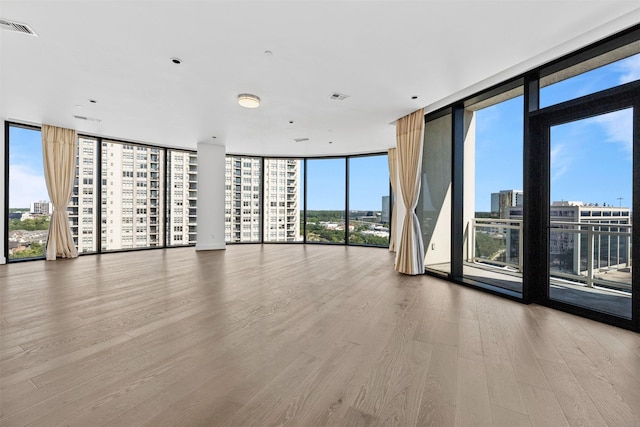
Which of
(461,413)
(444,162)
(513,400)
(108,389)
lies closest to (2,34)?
(108,389)

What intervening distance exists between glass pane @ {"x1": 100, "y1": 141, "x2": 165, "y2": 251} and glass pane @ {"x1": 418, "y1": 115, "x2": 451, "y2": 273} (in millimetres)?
6540

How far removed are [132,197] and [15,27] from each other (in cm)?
512

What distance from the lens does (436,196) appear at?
4773 millimetres

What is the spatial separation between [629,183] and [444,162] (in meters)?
2.26

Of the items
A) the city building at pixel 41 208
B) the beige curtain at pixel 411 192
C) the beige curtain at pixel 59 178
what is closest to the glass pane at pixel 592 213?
the beige curtain at pixel 411 192

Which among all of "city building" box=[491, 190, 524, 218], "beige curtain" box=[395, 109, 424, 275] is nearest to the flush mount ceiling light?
"beige curtain" box=[395, 109, 424, 275]

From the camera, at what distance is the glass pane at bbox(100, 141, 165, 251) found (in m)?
6.61

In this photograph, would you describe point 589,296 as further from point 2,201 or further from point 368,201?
point 2,201

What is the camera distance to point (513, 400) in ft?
5.02

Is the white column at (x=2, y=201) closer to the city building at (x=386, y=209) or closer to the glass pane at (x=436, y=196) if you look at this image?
the glass pane at (x=436, y=196)

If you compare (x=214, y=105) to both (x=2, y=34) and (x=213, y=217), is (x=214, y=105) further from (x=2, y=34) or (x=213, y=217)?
(x=213, y=217)

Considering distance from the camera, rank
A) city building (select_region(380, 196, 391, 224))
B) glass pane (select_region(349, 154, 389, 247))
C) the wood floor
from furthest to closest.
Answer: glass pane (select_region(349, 154, 389, 247)), city building (select_region(380, 196, 391, 224)), the wood floor

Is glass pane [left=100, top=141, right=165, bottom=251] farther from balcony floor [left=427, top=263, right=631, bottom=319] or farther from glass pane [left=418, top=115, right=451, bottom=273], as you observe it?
balcony floor [left=427, top=263, right=631, bottom=319]

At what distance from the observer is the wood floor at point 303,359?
1.43 meters
